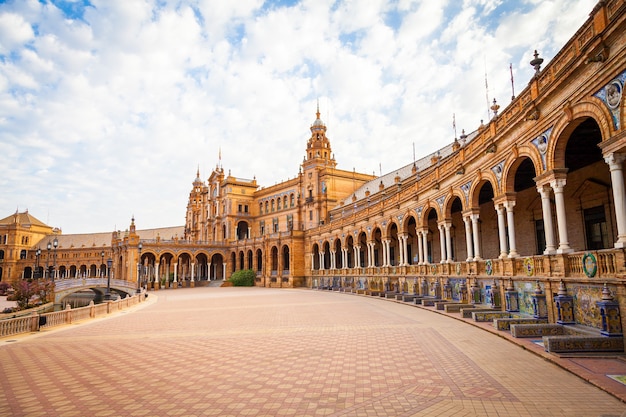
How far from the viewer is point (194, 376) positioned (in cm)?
780

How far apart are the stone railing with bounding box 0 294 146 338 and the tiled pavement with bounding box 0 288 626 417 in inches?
56.4

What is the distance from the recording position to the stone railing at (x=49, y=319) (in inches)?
555

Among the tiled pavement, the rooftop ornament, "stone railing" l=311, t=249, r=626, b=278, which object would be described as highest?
the rooftop ornament

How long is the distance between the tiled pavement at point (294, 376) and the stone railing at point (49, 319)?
1.43 metres

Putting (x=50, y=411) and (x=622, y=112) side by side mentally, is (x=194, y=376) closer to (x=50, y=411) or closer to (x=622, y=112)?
(x=50, y=411)

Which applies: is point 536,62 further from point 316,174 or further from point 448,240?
point 316,174

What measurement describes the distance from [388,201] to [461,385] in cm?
2283

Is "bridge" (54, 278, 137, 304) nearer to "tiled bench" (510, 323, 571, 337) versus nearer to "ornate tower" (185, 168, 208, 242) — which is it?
"ornate tower" (185, 168, 208, 242)

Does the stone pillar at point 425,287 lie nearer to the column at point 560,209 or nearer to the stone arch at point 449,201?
the stone arch at point 449,201

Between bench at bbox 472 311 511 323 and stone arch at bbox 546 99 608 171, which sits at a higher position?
stone arch at bbox 546 99 608 171

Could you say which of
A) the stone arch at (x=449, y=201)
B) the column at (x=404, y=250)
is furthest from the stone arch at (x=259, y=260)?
the stone arch at (x=449, y=201)

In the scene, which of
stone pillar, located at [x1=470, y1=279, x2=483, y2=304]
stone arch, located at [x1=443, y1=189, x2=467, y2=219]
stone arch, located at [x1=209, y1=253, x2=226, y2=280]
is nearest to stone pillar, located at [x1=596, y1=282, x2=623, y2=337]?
stone pillar, located at [x1=470, y1=279, x2=483, y2=304]

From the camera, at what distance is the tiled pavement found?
19.4 feet

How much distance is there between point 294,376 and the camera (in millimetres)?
7586
